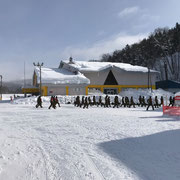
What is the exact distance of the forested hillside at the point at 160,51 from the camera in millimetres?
60219

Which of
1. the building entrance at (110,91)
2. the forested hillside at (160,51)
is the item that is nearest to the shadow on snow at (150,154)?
the building entrance at (110,91)

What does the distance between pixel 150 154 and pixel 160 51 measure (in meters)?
63.4

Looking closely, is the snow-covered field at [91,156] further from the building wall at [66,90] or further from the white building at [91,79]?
the white building at [91,79]

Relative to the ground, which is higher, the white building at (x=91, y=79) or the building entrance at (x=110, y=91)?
the white building at (x=91, y=79)

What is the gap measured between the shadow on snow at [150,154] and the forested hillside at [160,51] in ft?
175

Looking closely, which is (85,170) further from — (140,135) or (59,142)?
(140,135)

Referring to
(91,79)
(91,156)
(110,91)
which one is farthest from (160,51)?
(91,156)

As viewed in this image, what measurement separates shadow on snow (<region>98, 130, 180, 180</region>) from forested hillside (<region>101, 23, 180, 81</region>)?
175 feet

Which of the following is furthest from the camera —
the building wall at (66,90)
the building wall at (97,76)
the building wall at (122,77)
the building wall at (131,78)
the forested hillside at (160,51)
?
the forested hillside at (160,51)

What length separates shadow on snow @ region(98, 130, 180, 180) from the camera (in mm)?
3586

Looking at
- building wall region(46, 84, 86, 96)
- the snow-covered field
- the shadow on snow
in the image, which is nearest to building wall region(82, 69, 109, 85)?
building wall region(46, 84, 86, 96)

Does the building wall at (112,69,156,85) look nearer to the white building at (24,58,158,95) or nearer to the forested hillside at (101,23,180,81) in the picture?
the white building at (24,58,158,95)

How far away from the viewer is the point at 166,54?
62.2m

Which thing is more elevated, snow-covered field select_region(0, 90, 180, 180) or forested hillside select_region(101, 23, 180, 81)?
forested hillside select_region(101, 23, 180, 81)
